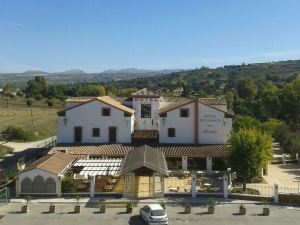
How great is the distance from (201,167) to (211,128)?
4796 mm

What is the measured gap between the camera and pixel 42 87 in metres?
175

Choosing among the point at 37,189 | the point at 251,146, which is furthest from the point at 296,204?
the point at 37,189

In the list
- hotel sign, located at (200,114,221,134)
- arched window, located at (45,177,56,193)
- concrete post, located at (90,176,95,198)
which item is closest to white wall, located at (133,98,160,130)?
hotel sign, located at (200,114,221,134)

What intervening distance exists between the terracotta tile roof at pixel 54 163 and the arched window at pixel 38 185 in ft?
3.17

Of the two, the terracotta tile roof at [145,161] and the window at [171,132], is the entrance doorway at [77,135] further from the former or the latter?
the window at [171,132]

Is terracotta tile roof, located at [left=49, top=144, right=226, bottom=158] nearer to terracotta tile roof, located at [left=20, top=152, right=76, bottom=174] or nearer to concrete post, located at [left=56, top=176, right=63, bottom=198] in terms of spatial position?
terracotta tile roof, located at [left=20, top=152, right=76, bottom=174]

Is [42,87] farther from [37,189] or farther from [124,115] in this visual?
[37,189]

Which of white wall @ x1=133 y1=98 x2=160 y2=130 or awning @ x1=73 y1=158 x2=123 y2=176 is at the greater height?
white wall @ x1=133 y1=98 x2=160 y2=130

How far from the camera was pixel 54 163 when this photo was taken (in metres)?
40.2

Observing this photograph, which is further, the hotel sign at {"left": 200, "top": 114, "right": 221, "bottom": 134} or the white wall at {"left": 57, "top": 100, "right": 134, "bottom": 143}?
the white wall at {"left": 57, "top": 100, "right": 134, "bottom": 143}

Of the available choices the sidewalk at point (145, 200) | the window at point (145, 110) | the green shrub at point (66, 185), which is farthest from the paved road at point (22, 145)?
the sidewalk at point (145, 200)

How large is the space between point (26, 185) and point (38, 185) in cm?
97

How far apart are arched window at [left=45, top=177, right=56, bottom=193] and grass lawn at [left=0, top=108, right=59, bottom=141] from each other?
129ft

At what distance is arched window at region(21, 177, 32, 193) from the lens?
1483 inches
